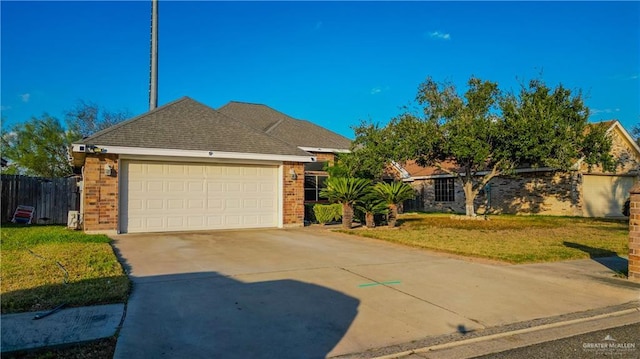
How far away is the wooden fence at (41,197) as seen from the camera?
54.5 feet

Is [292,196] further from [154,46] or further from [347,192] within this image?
[154,46]

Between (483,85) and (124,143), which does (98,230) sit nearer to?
(124,143)

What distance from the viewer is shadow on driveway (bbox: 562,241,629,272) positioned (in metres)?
8.56

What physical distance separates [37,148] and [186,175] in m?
19.7

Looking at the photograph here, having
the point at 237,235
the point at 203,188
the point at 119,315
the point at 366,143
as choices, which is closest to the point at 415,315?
the point at 119,315

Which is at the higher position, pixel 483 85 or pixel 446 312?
pixel 483 85

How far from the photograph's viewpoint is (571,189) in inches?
900

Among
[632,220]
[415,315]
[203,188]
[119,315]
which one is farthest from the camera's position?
[203,188]

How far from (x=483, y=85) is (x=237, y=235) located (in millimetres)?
12626

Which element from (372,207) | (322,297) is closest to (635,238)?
(322,297)

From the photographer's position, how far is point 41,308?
507 cm

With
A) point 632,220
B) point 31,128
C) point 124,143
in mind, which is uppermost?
point 31,128

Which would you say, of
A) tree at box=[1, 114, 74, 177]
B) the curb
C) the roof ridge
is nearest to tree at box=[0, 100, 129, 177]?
tree at box=[1, 114, 74, 177]

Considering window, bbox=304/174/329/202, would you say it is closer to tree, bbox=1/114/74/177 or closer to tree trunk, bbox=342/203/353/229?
tree trunk, bbox=342/203/353/229
